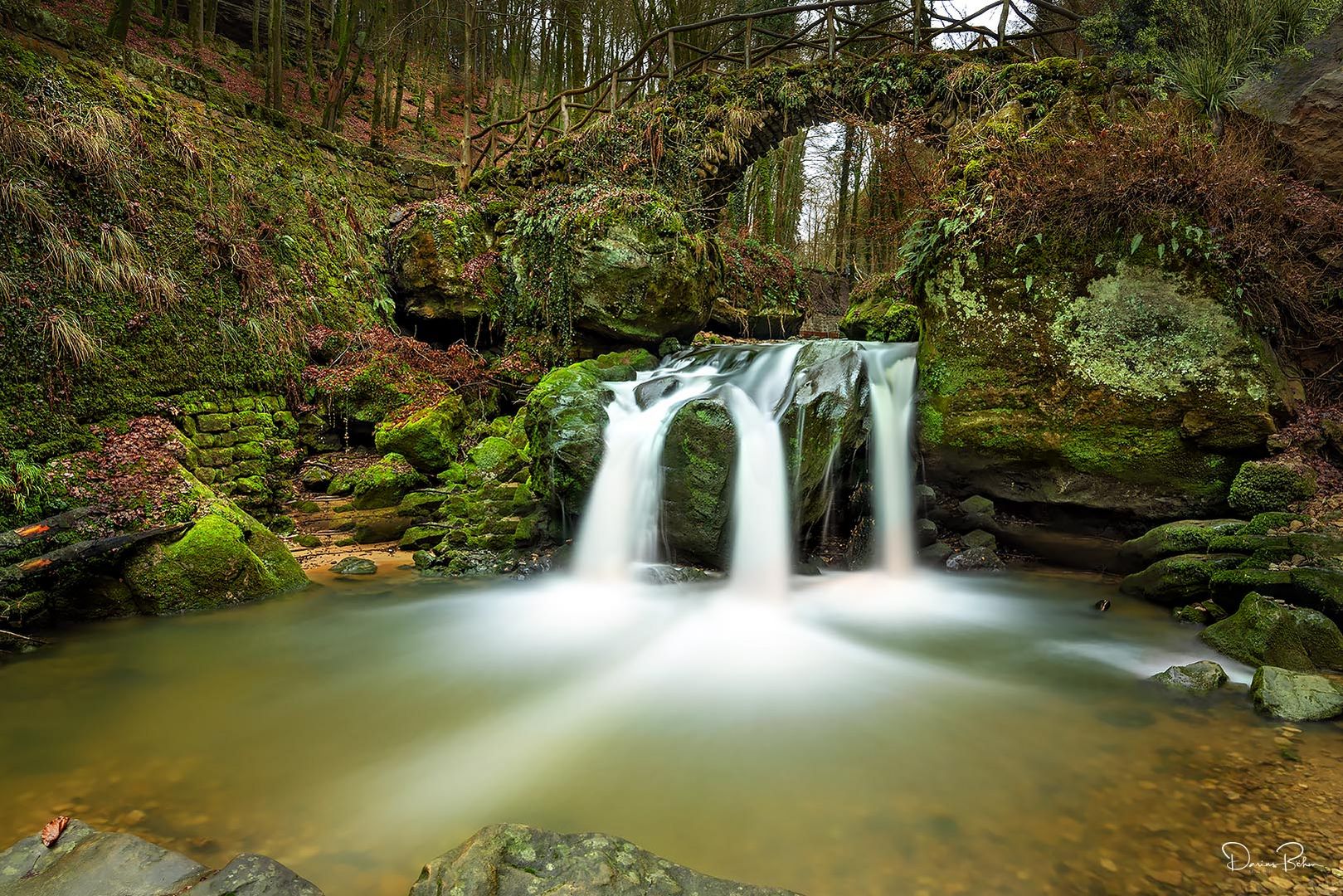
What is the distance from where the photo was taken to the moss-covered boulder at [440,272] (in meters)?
9.69

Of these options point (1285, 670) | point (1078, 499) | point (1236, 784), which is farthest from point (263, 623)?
point (1078, 499)

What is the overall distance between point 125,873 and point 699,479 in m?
4.72

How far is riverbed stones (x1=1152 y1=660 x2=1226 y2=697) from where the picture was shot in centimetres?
328

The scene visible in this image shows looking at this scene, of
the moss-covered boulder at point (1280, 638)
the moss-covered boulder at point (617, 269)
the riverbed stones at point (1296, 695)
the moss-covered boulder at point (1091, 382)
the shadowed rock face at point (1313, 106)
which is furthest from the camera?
the moss-covered boulder at point (617, 269)

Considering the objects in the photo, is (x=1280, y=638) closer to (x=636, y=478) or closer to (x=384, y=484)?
(x=636, y=478)

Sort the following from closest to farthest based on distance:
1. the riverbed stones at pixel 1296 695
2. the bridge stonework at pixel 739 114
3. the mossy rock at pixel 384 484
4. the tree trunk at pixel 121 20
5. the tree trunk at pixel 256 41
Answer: the riverbed stones at pixel 1296 695 → the mossy rock at pixel 384 484 → the bridge stonework at pixel 739 114 → the tree trunk at pixel 121 20 → the tree trunk at pixel 256 41

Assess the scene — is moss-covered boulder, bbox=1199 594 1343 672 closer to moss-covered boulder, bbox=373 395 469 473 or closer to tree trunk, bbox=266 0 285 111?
moss-covered boulder, bbox=373 395 469 473

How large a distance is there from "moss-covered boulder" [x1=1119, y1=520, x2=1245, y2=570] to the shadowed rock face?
3.78 m

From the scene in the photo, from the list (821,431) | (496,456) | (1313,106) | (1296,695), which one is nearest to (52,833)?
(1296,695)

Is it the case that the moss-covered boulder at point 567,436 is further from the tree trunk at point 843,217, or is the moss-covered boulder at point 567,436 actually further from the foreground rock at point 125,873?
the tree trunk at point 843,217

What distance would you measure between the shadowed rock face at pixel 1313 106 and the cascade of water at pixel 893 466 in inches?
162

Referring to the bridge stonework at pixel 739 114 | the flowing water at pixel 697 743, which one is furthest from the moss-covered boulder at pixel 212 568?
the bridge stonework at pixel 739 114

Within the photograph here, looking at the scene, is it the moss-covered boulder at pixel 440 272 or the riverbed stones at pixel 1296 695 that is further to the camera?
the moss-covered boulder at pixel 440 272

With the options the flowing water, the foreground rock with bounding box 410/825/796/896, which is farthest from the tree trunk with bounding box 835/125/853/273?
the foreground rock with bounding box 410/825/796/896
